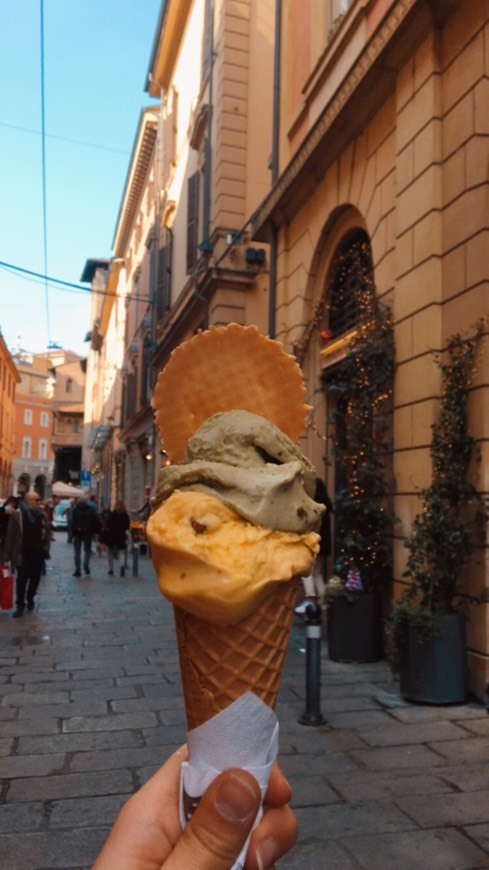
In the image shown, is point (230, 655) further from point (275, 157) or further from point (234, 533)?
point (275, 157)

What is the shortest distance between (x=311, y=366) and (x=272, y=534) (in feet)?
28.9

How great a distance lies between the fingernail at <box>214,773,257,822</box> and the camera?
1338 millimetres

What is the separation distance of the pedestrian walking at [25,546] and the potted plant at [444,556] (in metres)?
5.92

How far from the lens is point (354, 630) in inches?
274

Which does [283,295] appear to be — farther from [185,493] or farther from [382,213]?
[185,493]

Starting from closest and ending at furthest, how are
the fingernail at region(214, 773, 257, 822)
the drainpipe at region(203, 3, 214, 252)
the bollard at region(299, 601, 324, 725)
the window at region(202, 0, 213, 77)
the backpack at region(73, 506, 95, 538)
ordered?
1. the fingernail at region(214, 773, 257, 822)
2. the bollard at region(299, 601, 324, 725)
3. the backpack at region(73, 506, 95, 538)
4. the drainpipe at region(203, 3, 214, 252)
5. the window at region(202, 0, 213, 77)

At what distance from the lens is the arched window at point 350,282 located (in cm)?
845

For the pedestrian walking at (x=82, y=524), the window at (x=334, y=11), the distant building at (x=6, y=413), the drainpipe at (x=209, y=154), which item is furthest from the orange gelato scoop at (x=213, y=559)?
the distant building at (x=6, y=413)

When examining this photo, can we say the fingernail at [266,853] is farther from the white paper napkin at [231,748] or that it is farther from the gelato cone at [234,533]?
the gelato cone at [234,533]

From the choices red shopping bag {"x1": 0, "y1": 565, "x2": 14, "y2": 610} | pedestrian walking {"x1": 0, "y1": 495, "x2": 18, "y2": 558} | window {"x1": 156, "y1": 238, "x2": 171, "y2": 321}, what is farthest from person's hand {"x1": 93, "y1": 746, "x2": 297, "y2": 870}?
window {"x1": 156, "y1": 238, "x2": 171, "y2": 321}

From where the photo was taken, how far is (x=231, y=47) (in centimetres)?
1542

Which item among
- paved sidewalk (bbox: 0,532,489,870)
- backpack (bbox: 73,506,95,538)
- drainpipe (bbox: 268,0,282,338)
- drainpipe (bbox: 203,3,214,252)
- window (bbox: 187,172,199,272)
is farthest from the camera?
window (bbox: 187,172,199,272)

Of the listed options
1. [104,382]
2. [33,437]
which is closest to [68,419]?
[33,437]

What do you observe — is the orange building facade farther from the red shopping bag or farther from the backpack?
the backpack
